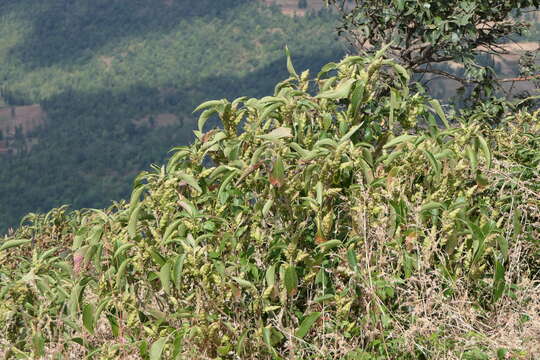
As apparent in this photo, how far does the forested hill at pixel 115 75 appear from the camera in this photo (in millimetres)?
Answer: 53000

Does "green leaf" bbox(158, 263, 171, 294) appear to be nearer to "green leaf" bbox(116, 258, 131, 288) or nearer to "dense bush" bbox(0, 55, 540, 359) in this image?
"dense bush" bbox(0, 55, 540, 359)

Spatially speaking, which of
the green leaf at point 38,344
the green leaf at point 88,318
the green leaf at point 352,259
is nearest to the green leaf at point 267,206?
the green leaf at point 352,259

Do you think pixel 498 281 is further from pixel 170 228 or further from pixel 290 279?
pixel 170 228

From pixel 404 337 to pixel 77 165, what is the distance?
54.3 metres

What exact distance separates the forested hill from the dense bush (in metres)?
43.1

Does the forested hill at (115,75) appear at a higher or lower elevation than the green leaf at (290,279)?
lower

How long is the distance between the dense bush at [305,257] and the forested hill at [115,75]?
141 ft

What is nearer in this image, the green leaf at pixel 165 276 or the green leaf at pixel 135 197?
the green leaf at pixel 165 276

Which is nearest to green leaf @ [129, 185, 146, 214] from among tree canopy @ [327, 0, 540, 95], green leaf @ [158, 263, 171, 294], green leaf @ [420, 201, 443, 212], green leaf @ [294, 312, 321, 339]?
green leaf @ [158, 263, 171, 294]

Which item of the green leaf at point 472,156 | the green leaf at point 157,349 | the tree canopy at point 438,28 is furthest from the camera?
the tree canopy at point 438,28

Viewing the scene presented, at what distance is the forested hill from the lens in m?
53.0

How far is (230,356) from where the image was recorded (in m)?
2.24

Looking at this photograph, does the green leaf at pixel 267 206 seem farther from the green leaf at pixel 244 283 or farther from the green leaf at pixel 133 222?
the green leaf at pixel 133 222

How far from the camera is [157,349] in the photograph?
2039 mm
